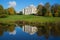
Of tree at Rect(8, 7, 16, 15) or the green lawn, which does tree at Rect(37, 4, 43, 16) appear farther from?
tree at Rect(8, 7, 16, 15)

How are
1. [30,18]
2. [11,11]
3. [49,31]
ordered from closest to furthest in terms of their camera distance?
1. [49,31]
2. [30,18]
3. [11,11]

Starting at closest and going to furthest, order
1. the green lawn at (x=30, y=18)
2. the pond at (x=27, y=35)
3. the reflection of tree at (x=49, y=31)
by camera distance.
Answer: the pond at (x=27, y=35)
the reflection of tree at (x=49, y=31)
the green lawn at (x=30, y=18)

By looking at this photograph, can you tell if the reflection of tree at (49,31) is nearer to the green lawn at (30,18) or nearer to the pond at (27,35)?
the pond at (27,35)

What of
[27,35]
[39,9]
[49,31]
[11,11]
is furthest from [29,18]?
[27,35]

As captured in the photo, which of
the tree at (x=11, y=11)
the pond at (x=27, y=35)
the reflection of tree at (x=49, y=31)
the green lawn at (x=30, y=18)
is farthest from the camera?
the tree at (x=11, y=11)

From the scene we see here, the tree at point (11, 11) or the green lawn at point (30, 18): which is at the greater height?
the tree at point (11, 11)

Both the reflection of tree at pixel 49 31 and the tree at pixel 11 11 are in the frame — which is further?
the tree at pixel 11 11

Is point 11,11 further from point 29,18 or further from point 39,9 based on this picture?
point 39,9

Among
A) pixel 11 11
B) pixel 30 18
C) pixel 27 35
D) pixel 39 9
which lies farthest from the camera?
pixel 11 11

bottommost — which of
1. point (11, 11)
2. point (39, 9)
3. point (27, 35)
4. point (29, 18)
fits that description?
point (27, 35)

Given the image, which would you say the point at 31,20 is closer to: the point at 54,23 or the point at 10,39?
the point at 54,23

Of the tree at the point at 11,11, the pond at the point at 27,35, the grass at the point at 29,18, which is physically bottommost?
the pond at the point at 27,35

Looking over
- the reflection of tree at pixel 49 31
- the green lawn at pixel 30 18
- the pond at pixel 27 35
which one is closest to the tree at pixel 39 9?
the green lawn at pixel 30 18

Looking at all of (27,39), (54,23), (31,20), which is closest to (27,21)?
(31,20)
